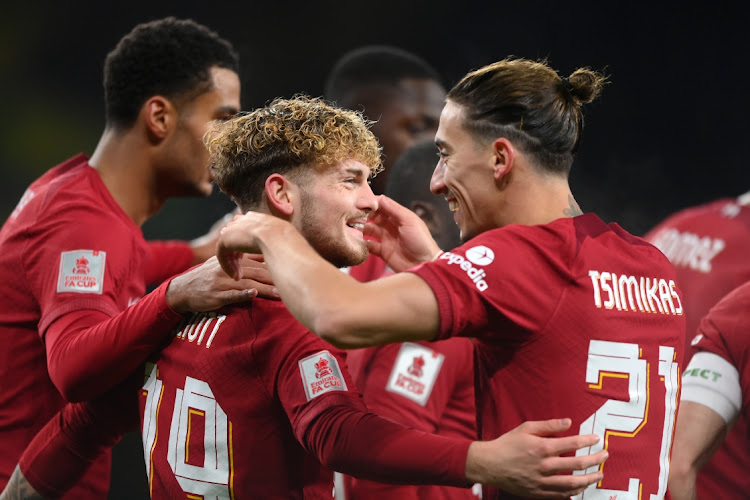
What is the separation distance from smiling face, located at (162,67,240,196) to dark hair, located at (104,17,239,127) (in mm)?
38

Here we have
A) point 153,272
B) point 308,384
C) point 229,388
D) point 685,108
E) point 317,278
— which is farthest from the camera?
point 685,108

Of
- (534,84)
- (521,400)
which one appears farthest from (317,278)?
(534,84)

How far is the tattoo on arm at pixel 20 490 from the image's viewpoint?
2.04 meters

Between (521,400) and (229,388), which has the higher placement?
(521,400)

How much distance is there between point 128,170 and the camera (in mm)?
2699

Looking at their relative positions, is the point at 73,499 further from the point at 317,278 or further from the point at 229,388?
the point at 317,278

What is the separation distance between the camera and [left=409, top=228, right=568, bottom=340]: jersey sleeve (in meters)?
1.48

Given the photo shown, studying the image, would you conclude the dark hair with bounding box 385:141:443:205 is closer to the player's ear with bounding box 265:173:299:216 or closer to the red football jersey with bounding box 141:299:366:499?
the player's ear with bounding box 265:173:299:216

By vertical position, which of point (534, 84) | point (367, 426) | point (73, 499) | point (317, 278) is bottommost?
point (73, 499)

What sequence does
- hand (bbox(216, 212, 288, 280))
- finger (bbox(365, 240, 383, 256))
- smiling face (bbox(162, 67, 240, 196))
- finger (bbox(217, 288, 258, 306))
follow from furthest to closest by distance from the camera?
1. smiling face (bbox(162, 67, 240, 196))
2. finger (bbox(365, 240, 383, 256))
3. finger (bbox(217, 288, 258, 306))
4. hand (bbox(216, 212, 288, 280))

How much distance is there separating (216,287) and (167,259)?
167cm

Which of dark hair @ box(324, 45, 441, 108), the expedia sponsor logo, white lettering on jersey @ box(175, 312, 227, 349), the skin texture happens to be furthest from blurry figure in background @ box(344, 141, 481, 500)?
dark hair @ box(324, 45, 441, 108)

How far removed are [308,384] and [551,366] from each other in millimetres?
470

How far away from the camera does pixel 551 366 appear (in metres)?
1.59
